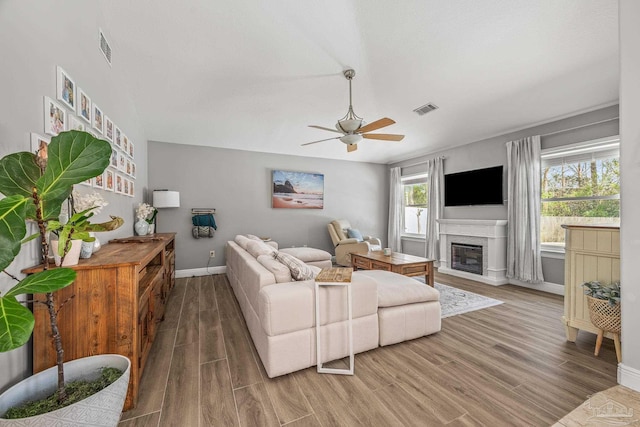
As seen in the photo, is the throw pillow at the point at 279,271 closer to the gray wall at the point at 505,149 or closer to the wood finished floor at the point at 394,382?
the wood finished floor at the point at 394,382

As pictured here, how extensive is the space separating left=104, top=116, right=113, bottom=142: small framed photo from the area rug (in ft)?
12.2

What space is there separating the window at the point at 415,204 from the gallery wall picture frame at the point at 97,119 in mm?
5457

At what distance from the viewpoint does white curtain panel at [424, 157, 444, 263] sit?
5.22m

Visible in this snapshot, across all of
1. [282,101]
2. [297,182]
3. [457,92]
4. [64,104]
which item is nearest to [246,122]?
[282,101]

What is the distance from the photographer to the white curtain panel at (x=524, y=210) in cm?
376

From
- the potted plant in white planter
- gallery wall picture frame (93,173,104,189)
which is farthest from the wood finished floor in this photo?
gallery wall picture frame (93,173,104,189)

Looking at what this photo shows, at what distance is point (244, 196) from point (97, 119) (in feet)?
10.2

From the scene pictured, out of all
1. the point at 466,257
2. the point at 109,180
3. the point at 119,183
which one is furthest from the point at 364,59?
the point at 466,257

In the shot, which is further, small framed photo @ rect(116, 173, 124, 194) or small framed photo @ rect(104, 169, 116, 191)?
small framed photo @ rect(116, 173, 124, 194)

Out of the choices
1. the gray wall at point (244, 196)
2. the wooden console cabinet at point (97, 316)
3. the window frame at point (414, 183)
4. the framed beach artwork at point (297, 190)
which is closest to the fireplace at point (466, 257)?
the window frame at point (414, 183)

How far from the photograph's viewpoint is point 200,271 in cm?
474

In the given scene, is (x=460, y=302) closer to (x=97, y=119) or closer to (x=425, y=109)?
(x=425, y=109)

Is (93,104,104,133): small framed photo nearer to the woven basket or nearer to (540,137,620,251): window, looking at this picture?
the woven basket

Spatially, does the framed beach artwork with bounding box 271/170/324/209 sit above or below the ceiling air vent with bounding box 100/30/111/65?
below
